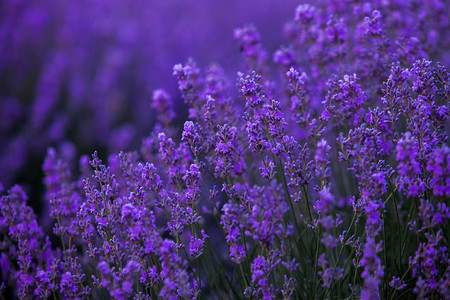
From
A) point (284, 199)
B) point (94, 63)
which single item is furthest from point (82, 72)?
point (284, 199)

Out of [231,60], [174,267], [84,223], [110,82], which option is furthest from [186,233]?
[231,60]

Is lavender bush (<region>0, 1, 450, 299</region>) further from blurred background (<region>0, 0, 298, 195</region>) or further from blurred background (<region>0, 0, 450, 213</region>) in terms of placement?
blurred background (<region>0, 0, 298, 195</region>)

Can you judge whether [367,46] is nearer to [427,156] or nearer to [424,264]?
[427,156]

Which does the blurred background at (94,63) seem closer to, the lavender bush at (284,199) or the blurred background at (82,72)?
the blurred background at (82,72)

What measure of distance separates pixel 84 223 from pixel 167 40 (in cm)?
521

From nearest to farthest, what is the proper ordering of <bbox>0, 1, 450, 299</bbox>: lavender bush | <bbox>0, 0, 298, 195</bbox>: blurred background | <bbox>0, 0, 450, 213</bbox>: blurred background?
<bbox>0, 1, 450, 299</bbox>: lavender bush, <bbox>0, 0, 450, 213</bbox>: blurred background, <bbox>0, 0, 298, 195</bbox>: blurred background

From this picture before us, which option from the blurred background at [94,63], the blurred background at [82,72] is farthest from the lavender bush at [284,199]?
the blurred background at [82,72]

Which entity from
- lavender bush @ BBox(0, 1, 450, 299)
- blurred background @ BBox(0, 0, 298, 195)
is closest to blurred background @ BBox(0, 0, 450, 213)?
blurred background @ BBox(0, 0, 298, 195)

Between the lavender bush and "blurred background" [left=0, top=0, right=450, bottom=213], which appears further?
"blurred background" [left=0, top=0, right=450, bottom=213]

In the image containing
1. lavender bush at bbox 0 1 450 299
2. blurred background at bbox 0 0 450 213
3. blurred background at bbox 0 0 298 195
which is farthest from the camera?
blurred background at bbox 0 0 298 195

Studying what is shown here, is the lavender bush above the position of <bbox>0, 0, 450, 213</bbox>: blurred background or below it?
below

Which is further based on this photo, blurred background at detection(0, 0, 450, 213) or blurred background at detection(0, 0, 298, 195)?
blurred background at detection(0, 0, 298, 195)

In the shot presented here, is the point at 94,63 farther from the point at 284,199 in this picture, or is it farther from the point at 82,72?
the point at 284,199

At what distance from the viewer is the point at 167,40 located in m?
6.80
